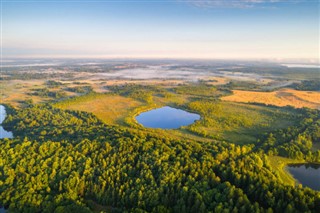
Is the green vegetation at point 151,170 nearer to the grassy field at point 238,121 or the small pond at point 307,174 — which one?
the grassy field at point 238,121

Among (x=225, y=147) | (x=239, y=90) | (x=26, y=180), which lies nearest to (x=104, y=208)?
(x=26, y=180)

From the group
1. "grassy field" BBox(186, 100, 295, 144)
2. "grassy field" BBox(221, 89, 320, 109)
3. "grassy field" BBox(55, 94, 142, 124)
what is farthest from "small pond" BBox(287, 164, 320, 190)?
"grassy field" BBox(221, 89, 320, 109)

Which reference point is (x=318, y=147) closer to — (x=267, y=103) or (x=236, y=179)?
(x=236, y=179)

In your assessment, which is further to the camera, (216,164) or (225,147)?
(225,147)

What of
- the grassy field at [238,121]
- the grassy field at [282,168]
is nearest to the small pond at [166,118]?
the grassy field at [238,121]

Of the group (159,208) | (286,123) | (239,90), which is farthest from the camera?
(239,90)

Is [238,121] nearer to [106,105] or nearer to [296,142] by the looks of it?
[296,142]

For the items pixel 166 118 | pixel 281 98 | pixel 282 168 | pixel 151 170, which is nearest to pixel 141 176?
pixel 151 170
